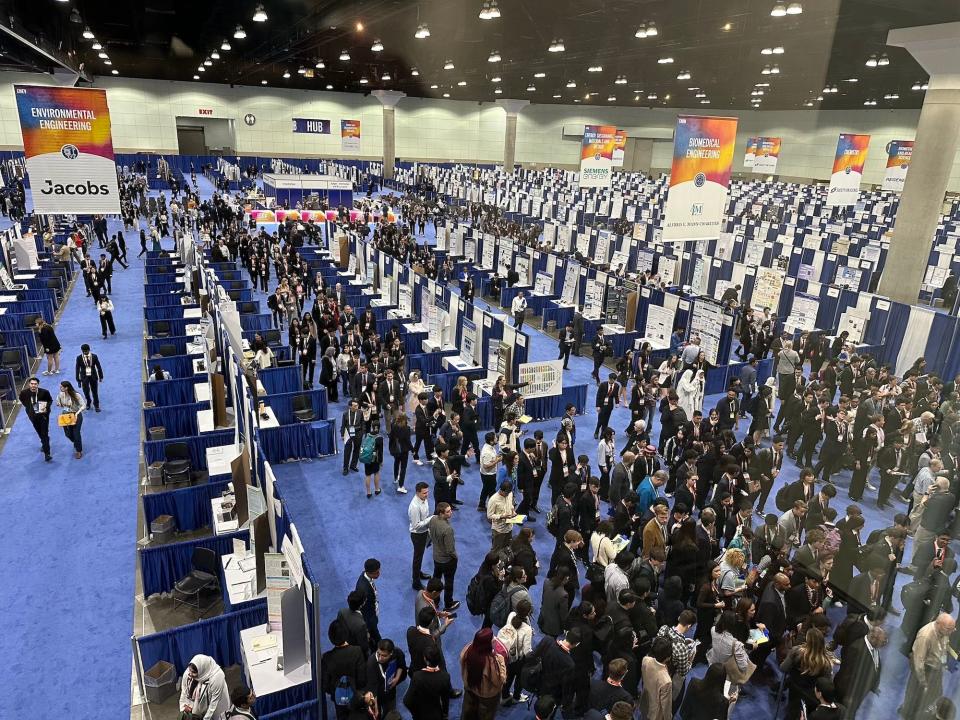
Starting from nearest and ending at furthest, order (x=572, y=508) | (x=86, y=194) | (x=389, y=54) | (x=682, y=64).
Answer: (x=572, y=508), (x=86, y=194), (x=682, y=64), (x=389, y=54)

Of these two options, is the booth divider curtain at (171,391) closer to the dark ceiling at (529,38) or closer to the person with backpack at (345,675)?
the person with backpack at (345,675)

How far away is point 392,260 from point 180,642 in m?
15.4

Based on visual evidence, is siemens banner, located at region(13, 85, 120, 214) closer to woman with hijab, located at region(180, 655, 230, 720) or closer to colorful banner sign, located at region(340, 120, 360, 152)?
woman with hijab, located at region(180, 655, 230, 720)

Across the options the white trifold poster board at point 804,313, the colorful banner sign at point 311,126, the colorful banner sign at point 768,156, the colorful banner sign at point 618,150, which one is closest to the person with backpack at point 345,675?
the white trifold poster board at point 804,313

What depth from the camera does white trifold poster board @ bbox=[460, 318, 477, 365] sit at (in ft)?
52.7

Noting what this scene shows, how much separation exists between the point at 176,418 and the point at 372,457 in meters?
4.65

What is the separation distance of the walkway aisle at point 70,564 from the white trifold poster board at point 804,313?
1784 cm

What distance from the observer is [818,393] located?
40.3 feet

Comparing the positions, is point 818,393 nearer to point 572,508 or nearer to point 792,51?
point 572,508

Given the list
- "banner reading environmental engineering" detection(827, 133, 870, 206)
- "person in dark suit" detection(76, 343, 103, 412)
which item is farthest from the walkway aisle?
"banner reading environmental engineering" detection(827, 133, 870, 206)

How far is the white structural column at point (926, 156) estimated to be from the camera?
18.4 metres

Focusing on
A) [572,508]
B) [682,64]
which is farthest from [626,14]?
[572,508]

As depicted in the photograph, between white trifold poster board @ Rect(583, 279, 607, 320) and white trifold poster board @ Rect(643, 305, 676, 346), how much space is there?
2.17m

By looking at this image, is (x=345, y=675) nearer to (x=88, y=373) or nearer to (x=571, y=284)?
Result: (x=88, y=373)
